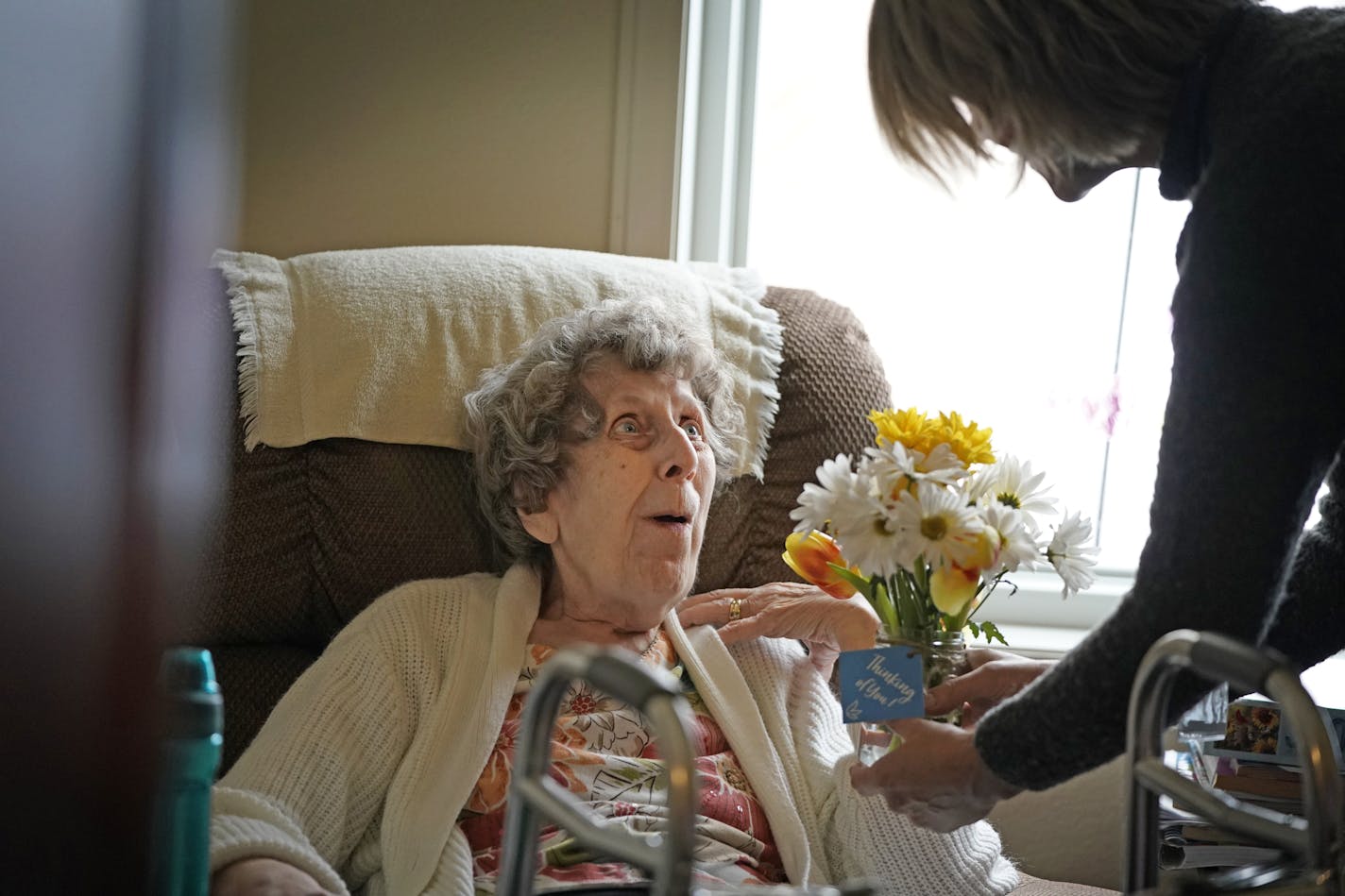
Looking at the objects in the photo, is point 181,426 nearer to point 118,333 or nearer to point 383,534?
point 118,333

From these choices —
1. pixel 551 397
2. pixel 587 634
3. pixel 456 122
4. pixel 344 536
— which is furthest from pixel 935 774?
pixel 456 122

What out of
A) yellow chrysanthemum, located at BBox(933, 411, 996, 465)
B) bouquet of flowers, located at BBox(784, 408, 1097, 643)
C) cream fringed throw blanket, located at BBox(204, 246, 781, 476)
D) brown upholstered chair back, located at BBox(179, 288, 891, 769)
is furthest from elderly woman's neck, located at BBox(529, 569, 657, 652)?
yellow chrysanthemum, located at BBox(933, 411, 996, 465)

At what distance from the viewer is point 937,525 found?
116cm

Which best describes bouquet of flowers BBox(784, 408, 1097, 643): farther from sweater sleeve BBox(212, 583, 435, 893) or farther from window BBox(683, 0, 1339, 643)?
window BBox(683, 0, 1339, 643)

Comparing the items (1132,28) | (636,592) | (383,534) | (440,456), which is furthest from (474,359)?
(1132,28)

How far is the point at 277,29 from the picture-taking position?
2211 millimetres

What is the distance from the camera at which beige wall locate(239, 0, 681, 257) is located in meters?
2.21

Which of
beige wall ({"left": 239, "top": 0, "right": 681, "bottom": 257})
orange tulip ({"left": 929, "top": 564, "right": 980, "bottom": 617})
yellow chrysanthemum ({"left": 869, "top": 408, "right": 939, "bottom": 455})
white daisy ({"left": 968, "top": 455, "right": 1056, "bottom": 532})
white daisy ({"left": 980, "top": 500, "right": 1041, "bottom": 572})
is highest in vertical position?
beige wall ({"left": 239, "top": 0, "right": 681, "bottom": 257})

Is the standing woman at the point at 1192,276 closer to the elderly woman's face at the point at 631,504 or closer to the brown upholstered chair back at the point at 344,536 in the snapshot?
the elderly woman's face at the point at 631,504

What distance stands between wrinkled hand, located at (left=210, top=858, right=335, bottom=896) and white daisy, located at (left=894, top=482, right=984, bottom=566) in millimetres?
707

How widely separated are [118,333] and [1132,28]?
1.00 meters

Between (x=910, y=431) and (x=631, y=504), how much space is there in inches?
22.0

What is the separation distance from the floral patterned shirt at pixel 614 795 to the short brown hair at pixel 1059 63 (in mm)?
774

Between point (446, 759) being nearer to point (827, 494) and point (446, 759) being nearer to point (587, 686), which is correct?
point (587, 686)
